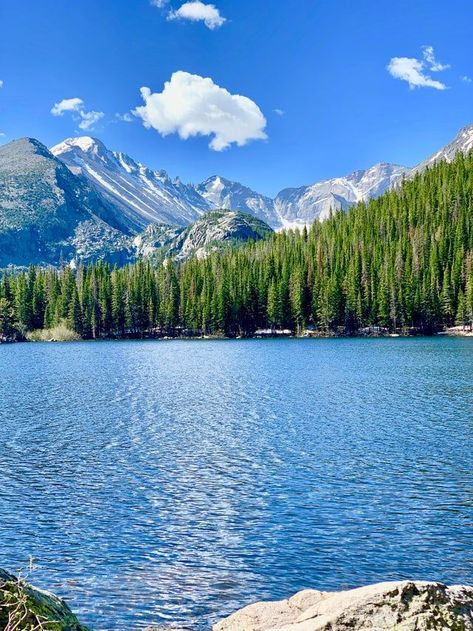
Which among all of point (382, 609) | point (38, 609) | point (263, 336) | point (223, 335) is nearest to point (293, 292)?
point (263, 336)

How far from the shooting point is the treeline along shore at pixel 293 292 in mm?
160962

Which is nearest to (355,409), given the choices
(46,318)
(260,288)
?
(260,288)

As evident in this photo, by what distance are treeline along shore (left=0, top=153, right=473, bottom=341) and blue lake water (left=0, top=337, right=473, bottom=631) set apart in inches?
4399

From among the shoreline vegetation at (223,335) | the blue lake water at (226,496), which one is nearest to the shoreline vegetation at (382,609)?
the blue lake water at (226,496)

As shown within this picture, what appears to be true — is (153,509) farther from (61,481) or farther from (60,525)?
(61,481)

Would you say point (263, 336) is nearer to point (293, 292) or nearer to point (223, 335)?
point (223, 335)

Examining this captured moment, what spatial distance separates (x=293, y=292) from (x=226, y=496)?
151m

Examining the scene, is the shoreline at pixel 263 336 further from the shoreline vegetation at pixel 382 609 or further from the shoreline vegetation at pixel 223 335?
the shoreline vegetation at pixel 382 609

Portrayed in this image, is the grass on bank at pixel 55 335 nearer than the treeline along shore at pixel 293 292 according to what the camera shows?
No

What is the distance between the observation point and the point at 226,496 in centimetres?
2423

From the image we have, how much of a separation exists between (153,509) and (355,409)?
25.7 metres

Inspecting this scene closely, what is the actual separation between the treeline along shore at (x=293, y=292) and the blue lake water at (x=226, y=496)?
11175cm

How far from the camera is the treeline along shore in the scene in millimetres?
160962

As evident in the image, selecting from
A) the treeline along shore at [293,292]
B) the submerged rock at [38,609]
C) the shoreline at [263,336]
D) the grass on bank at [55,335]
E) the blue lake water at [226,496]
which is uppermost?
the treeline along shore at [293,292]
